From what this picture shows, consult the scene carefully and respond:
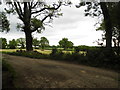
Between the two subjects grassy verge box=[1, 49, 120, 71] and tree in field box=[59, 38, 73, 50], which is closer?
grassy verge box=[1, 49, 120, 71]

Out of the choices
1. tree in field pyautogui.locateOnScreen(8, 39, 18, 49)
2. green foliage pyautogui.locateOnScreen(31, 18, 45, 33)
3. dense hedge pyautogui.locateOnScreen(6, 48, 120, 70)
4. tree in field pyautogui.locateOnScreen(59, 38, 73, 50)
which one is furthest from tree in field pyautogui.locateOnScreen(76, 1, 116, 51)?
tree in field pyautogui.locateOnScreen(59, 38, 73, 50)

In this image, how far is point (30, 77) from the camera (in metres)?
5.66

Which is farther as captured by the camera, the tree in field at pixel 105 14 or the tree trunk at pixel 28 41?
the tree trunk at pixel 28 41

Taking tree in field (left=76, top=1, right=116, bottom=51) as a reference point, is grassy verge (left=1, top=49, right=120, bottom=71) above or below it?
below

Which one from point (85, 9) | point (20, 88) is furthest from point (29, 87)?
point (85, 9)

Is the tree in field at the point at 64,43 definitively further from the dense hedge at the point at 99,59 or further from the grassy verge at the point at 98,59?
the dense hedge at the point at 99,59

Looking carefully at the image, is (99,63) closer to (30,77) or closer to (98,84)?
(98,84)

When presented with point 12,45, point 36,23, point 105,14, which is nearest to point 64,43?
point 12,45

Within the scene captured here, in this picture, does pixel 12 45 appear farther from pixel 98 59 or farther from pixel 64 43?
pixel 98 59

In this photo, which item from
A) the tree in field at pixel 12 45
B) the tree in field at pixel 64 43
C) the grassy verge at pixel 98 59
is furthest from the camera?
the tree in field at pixel 64 43

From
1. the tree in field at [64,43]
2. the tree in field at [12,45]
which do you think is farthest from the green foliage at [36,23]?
the tree in field at [64,43]

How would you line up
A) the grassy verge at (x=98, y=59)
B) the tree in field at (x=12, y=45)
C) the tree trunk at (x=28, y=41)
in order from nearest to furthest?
1. the grassy verge at (x=98, y=59)
2. the tree trunk at (x=28, y=41)
3. the tree in field at (x=12, y=45)

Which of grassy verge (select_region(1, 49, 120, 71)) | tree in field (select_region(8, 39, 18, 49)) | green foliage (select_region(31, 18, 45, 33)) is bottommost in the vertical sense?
grassy verge (select_region(1, 49, 120, 71))

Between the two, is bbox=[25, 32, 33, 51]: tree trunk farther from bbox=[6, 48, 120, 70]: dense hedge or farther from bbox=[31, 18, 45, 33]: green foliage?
bbox=[6, 48, 120, 70]: dense hedge
